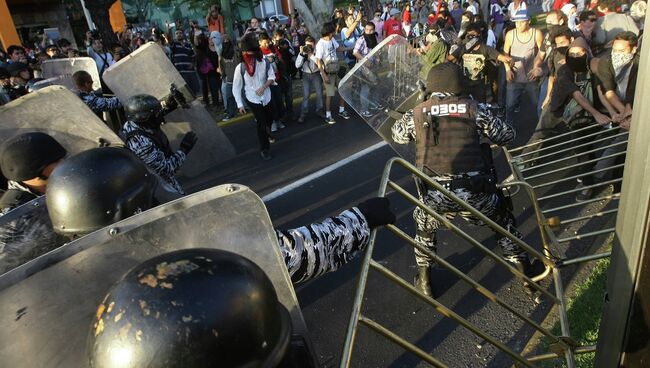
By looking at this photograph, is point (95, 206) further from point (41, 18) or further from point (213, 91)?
point (41, 18)

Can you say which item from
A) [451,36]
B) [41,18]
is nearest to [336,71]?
[451,36]

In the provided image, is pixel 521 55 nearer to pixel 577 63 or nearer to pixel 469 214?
pixel 577 63

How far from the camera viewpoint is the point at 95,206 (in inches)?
78.6

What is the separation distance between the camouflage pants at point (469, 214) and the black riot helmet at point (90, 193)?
1.96 m

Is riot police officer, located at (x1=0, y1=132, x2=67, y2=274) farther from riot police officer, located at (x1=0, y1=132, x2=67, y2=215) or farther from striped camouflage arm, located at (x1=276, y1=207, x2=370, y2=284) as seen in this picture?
striped camouflage arm, located at (x1=276, y1=207, x2=370, y2=284)

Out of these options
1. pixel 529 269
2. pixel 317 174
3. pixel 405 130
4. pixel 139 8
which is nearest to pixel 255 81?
pixel 317 174

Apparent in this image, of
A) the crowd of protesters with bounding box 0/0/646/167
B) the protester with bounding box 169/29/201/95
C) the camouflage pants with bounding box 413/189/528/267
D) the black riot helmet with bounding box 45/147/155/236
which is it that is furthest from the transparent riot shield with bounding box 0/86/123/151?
the protester with bounding box 169/29/201/95

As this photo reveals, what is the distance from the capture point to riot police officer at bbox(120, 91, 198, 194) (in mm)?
3271

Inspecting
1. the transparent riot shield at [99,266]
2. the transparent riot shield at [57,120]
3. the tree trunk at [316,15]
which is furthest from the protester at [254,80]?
the tree trunk at [316,15]

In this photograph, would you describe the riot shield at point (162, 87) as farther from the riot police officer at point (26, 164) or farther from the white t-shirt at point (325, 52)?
the white t-shirt at point (325, 52)

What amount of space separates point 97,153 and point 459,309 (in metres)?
2.59

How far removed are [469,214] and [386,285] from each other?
2.97 feet

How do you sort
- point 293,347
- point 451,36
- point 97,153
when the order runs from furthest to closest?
point 451,36 → point 97,153 → point 293,347

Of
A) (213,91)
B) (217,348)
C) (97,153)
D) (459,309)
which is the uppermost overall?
(97,153)
